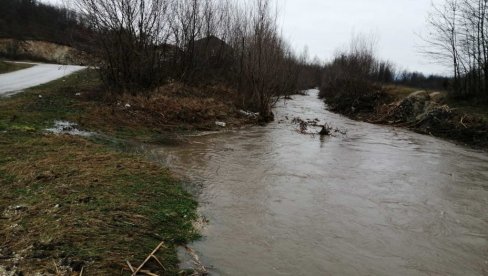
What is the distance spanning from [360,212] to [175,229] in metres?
3.48

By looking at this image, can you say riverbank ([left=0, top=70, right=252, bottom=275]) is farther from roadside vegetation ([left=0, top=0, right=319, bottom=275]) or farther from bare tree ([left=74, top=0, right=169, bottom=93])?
bare tree ([left=74, top=0, right=169, bottom=93])

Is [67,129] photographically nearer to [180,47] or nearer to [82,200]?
[82,200]

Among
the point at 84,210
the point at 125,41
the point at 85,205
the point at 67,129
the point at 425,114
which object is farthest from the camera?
the point at 425,114

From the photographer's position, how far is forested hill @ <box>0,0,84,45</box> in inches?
2210

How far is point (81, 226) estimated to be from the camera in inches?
208

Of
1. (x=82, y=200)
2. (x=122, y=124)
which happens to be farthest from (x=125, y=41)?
(x=82, y=200)

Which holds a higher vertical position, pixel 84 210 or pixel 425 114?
pixel 425 114

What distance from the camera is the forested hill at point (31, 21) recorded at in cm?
5612

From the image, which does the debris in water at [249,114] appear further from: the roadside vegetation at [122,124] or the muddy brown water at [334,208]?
the muddy brown water at [334,208]

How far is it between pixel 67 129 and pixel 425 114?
17.1 m

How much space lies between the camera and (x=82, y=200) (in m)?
6.14

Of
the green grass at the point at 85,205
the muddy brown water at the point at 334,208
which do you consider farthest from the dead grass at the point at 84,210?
the muddy brown water at the point at 334,208

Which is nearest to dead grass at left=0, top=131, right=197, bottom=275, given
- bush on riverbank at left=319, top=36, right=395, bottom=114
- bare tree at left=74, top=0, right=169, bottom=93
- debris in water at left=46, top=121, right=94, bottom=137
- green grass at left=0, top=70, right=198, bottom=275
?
green grass at left=0, top=70, right=198, bottom=275

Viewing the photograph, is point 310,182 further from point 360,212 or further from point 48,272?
point 48,272
